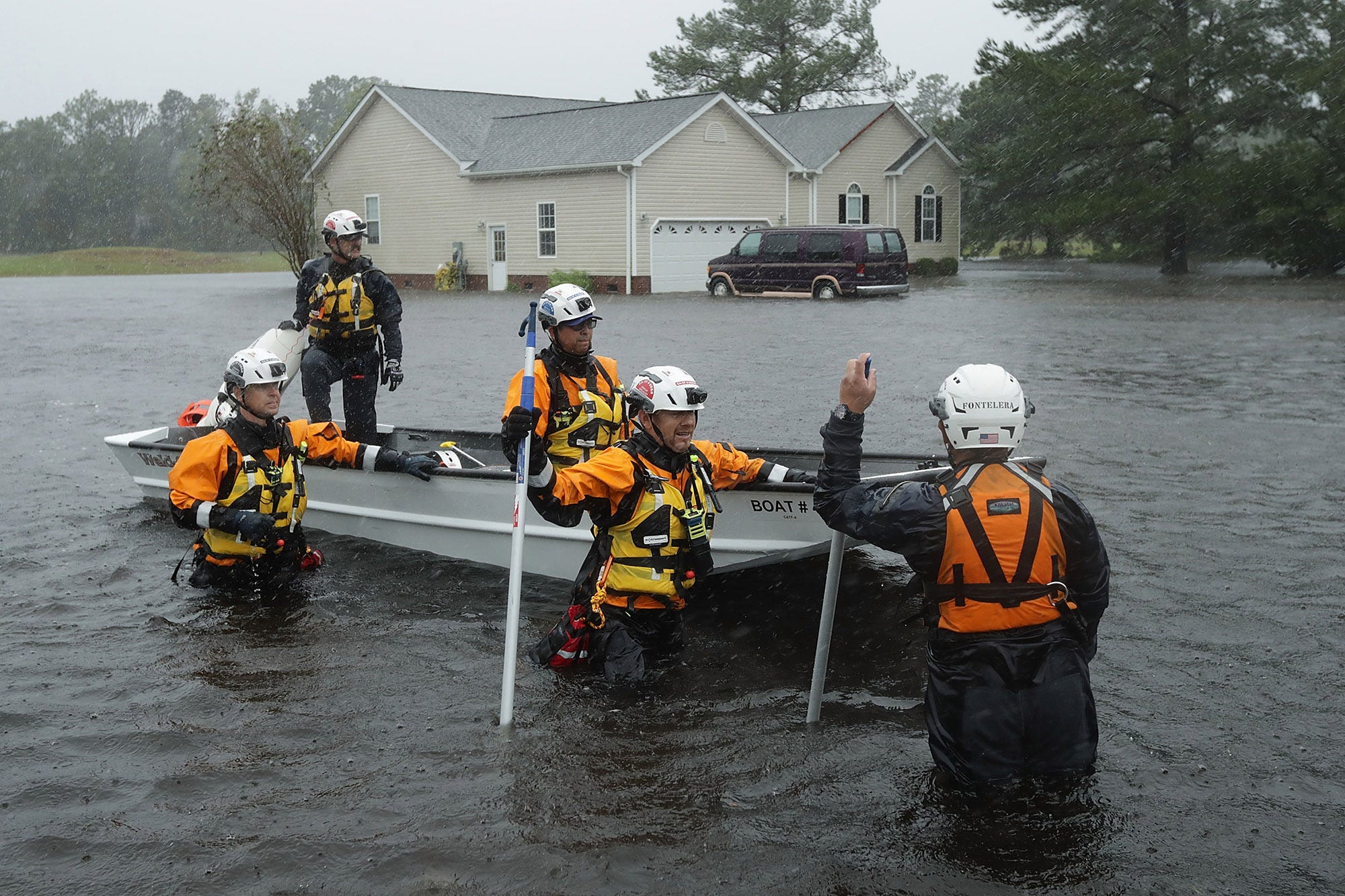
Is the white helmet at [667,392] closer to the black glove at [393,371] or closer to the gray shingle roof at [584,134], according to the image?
the black glove at [393,371]

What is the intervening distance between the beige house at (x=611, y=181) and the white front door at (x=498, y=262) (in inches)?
1.8

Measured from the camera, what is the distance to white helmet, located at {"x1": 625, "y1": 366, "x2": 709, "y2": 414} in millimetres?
5660

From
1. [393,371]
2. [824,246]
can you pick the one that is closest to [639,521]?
[393,371]

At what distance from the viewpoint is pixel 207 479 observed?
704cm

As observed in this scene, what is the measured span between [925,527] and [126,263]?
6892 centimetres

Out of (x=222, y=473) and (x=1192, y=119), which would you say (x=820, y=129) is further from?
(x=222, y=473)

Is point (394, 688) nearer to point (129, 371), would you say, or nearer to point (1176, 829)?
point (1176, 829)

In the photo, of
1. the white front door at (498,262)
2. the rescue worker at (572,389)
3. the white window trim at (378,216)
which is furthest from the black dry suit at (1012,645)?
the white window trim at (378,216)

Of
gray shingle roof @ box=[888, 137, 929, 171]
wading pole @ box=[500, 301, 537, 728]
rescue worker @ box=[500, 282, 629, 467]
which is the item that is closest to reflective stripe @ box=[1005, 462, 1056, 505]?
wading pole @ box=[500, 301, 537, 728]

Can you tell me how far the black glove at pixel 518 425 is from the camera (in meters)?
5.60

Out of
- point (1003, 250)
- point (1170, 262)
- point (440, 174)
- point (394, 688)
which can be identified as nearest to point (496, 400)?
point (394, 688)

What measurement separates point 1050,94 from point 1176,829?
34.0 metres

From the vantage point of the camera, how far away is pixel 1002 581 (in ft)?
13.7

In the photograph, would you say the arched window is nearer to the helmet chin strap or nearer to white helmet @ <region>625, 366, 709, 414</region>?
the helmet chin strap
